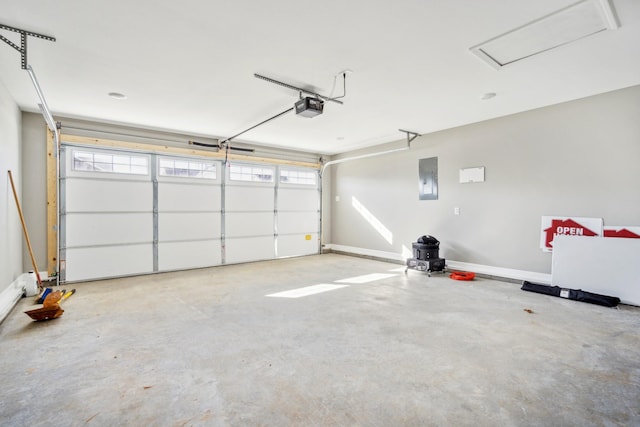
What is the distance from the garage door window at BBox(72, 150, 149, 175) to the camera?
5.12 meters

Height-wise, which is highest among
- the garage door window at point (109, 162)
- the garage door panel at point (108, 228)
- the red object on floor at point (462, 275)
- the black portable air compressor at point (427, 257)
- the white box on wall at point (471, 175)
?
the garage door window at point (109, 162)

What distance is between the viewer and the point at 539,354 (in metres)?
2.50

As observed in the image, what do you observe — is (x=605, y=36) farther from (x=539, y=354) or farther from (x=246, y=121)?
(x=246, y=121)

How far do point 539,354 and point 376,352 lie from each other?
1.35 meters

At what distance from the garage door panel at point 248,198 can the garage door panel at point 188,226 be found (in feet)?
1.49

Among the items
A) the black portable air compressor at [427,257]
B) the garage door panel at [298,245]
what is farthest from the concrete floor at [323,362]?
the garage door panel at [298,245]

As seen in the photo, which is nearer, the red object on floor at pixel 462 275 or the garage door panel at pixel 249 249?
the red object on floor at pixel 462 275

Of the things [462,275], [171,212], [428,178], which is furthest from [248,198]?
[462,275]

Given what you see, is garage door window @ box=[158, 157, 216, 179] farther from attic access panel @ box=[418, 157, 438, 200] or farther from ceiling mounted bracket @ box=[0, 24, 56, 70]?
attic access panel @ box=[418, 157, 438, 200]

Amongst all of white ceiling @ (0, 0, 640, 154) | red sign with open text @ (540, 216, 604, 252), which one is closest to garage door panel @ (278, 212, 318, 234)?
white ceiling @ (0, 0, 640, 154)

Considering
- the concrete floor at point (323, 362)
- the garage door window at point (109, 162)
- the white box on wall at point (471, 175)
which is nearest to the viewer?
the concrete floor at point (323, 362)

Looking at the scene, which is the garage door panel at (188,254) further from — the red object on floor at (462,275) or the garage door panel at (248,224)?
the red object on floor at (462,275)

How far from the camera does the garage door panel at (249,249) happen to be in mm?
6767

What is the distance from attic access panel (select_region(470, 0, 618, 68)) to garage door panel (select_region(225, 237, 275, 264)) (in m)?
5.64
